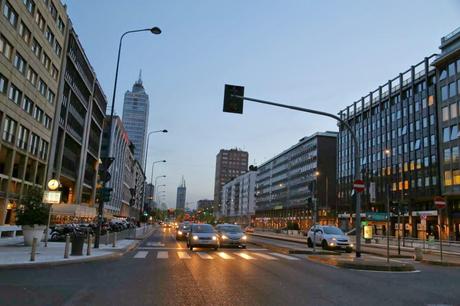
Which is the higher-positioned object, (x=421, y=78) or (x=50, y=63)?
(x=421, y=78)

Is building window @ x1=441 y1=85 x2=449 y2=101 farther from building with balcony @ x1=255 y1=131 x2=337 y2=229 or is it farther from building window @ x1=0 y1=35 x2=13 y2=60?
building window @ x1=0 y1=35 x2=13 y2=60

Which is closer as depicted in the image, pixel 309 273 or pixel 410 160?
pixel 309 273

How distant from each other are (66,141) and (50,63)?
49.7 feet

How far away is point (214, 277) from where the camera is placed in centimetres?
1212

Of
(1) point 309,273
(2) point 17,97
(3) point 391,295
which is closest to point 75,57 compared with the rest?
(2) point 17,97

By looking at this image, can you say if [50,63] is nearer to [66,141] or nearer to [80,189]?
[66,141]

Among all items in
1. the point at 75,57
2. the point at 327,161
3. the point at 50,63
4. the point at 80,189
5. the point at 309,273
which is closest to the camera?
the point at 309,273

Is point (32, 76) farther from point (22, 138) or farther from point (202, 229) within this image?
point (202, 229)

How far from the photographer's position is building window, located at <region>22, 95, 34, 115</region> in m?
42.2

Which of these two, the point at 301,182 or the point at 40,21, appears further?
the point at 301,182

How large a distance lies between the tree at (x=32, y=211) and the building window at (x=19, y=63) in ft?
70.0

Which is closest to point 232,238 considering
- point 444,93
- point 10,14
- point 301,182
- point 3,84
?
point 3,84

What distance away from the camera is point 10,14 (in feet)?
123

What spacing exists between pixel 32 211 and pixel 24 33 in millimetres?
25494
